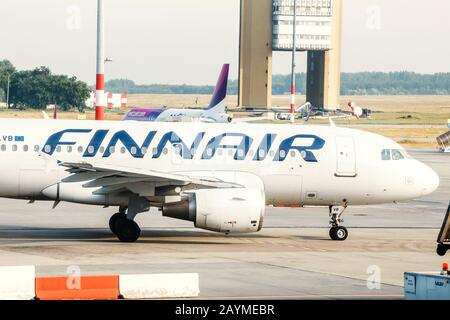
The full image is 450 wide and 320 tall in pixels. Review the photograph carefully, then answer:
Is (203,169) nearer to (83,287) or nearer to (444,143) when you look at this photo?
(83,287)

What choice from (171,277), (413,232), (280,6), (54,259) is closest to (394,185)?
(413,232)

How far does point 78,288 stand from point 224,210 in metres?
10.00

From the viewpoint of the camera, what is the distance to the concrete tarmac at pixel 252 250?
25.6 meters

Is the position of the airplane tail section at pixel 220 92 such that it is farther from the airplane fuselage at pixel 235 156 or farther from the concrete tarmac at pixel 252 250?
the airplane fuselage at pixel 235 156

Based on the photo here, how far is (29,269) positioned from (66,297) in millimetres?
926

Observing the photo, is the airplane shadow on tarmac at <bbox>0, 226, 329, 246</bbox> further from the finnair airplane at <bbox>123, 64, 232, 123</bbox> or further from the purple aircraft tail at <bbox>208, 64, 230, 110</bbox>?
Answer: the purple aircraft tail at <bbox>208, 64, 230, 110</bbox>

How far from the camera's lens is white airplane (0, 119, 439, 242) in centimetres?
3189

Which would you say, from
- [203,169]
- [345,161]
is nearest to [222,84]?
[345,161]

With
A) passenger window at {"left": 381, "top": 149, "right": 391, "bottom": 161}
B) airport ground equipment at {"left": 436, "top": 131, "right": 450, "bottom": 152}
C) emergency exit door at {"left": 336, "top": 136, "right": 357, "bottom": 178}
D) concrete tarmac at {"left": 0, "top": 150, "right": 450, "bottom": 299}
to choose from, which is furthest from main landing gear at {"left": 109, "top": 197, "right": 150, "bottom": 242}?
airport ground equipment at {"left": 436, "top": 131, "right": 450, "bottom": 152}

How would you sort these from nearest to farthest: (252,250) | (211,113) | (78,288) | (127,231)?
(78,288) < (252,250) < (127,231) < (211,113)

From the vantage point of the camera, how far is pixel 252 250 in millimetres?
31797

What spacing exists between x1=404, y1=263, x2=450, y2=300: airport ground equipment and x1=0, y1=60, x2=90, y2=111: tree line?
461 ft

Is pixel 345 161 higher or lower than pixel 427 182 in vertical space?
higher
